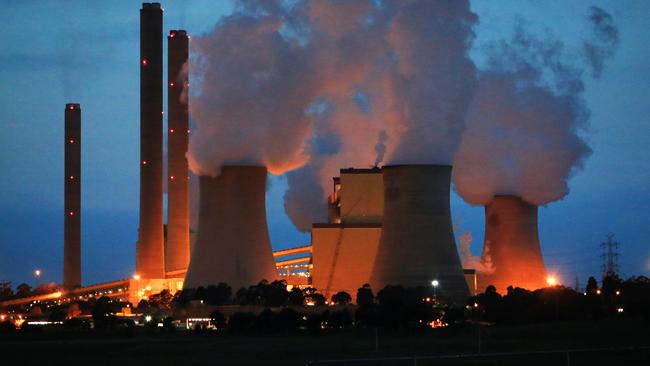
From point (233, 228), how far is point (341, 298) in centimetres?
692

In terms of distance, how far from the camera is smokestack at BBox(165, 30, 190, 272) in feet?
274

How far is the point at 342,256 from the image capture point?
64.6m

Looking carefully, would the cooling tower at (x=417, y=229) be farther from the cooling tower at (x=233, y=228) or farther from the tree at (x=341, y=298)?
the tree at (x=341, y=298)

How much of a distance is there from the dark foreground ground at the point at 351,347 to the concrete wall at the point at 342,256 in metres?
16.6

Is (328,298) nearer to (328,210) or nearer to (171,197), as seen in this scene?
(328,210)

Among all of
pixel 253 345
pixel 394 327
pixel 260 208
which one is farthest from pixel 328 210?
pixel 253 345

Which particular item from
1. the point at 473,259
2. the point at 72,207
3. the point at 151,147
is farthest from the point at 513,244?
the point at 72,207

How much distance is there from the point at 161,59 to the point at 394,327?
38895 mm

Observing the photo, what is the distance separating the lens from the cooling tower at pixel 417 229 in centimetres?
5194

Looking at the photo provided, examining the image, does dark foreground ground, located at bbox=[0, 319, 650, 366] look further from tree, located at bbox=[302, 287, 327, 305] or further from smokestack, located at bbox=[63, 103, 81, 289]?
smokestack, located at bbox=[63, 103, 81, 289]

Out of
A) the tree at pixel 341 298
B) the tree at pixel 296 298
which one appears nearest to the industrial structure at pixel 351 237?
the tree at pixel 341 298

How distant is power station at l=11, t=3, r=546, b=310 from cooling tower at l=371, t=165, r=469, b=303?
0.05 metres

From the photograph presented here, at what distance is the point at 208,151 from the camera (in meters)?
57.8

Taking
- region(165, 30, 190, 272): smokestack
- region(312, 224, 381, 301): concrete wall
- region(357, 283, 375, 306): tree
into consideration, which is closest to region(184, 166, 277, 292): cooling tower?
region(312, 224, 381, 301): concrete wall
